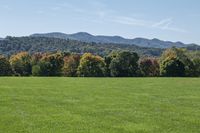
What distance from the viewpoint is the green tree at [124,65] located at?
8706 cm

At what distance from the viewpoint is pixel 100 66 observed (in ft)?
294

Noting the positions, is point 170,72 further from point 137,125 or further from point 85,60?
point 137,125

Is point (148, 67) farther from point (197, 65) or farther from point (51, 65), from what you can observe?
point (51, 65)

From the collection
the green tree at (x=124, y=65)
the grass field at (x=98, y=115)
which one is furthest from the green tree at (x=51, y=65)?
the grass field at (x=98, y=115)

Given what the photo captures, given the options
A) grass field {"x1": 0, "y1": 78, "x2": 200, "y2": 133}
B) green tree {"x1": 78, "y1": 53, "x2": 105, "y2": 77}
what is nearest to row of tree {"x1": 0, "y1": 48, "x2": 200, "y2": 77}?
green tree {"x1": 78, "y1": 53, "x2": 105, "y2": 77}

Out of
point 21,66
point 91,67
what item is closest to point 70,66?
point 91,67

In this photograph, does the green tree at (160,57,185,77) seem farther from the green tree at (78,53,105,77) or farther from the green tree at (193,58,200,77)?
the green tree at (78,53,105,77)

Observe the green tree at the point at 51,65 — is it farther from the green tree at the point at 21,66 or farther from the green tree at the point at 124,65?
the green tree at the point at 124,65

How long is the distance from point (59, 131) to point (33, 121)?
258 centimetres

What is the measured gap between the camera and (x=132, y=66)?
88.5m

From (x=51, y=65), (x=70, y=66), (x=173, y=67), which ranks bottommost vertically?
(x=70, y=66)

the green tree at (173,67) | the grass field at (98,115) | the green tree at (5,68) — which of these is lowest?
the green tree at (5,68)

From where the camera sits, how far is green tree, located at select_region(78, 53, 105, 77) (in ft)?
293

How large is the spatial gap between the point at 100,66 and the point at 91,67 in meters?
2.32
